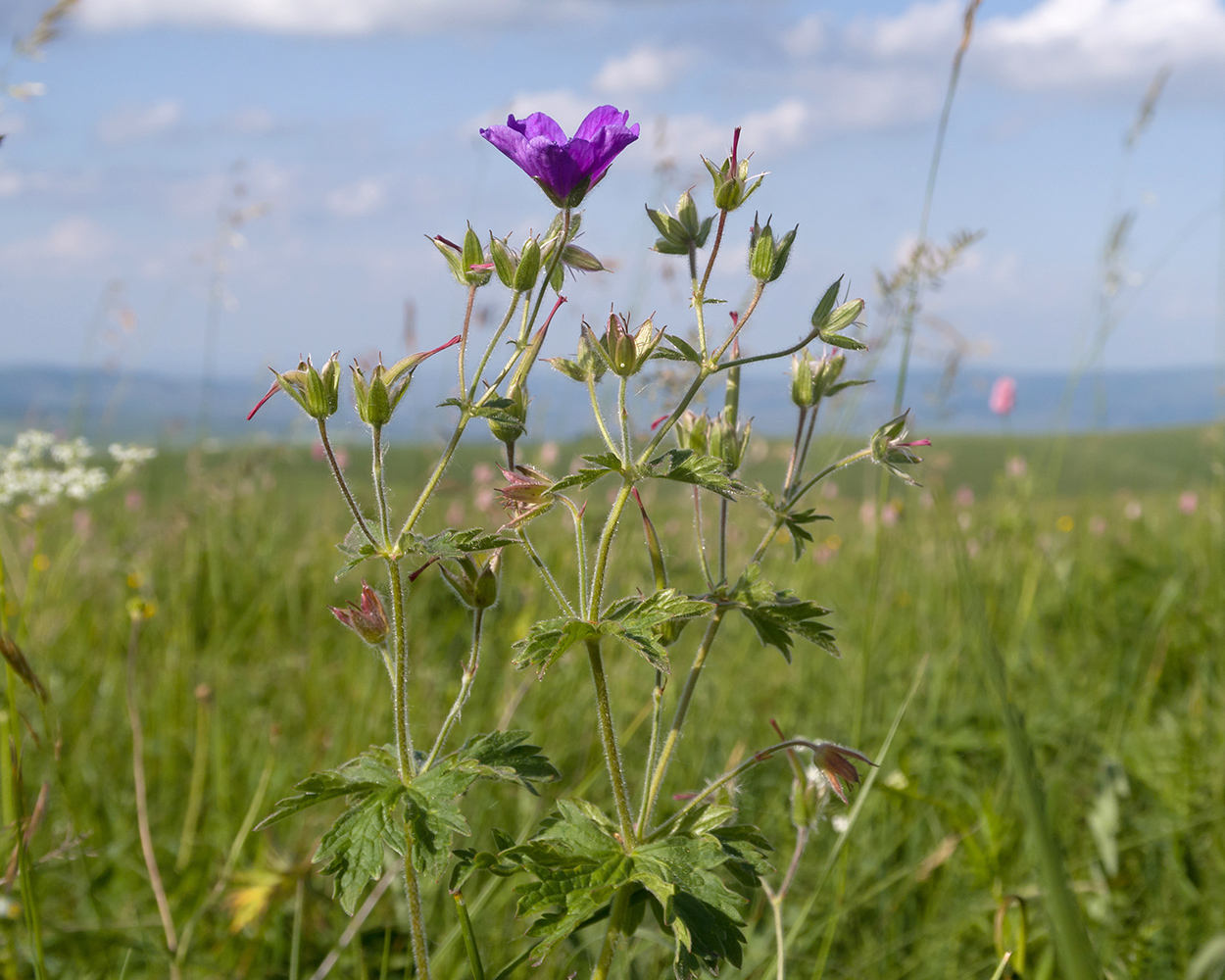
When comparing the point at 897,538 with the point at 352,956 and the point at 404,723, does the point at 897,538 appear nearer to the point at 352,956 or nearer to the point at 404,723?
the point at 352,956

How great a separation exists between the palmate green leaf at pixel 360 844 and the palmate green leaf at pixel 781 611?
1.54 ft

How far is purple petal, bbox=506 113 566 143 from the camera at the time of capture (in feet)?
4.08

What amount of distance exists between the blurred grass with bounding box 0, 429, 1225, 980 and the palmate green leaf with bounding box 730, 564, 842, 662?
0.29 metres

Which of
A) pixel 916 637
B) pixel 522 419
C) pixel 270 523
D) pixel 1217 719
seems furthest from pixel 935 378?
pixel 270 523

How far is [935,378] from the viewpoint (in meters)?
3.60

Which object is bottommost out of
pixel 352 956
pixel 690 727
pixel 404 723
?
pixel 352 956

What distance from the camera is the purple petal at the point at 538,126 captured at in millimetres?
1242

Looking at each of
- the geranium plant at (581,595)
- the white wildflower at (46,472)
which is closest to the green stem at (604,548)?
the geranium plant at (581,595)

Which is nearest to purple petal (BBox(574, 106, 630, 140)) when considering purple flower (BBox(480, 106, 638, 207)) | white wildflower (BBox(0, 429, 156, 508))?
purple flower (BBox(480, 106, 638, 207))

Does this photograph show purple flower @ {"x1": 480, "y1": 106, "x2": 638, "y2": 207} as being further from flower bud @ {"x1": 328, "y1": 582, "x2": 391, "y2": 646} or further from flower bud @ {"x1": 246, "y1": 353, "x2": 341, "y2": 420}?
flower bud @ {"x1": 328, "y1": 582, "x2": 391, "y2": 646}

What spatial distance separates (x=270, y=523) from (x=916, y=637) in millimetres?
3194

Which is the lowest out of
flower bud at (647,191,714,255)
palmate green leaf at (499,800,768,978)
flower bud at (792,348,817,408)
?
palmate green leaf at (499,800,768,978)

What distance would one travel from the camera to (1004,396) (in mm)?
5043

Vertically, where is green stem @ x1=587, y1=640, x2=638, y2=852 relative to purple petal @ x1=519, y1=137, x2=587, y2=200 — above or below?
below
